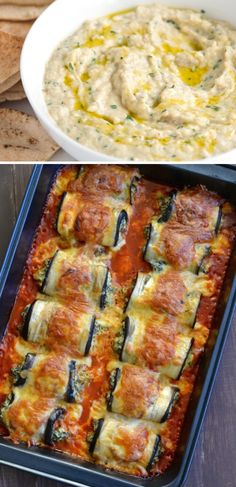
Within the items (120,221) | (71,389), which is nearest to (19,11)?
(120,221)

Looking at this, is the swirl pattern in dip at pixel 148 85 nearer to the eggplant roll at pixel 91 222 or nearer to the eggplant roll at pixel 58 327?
the eggplant roll at pixel 91 222

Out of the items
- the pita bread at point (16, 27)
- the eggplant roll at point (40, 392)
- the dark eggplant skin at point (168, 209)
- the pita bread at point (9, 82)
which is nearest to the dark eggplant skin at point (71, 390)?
the eggplant roll at point (40, 392)

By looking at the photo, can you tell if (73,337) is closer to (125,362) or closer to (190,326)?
(125,362)

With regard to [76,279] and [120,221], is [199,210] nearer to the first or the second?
[120,221]

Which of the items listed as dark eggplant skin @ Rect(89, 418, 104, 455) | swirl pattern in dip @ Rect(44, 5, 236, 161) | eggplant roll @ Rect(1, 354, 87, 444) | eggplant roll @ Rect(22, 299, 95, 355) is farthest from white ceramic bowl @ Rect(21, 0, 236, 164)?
dark eggplant skin @ Rect(89, 418, 104, 455)

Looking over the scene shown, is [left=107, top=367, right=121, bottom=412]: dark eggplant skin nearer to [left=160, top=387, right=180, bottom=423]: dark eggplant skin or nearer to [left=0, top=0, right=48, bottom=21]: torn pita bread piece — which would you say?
[left=160, top=387, right=180, bottom=423]: dark eggplant skin
